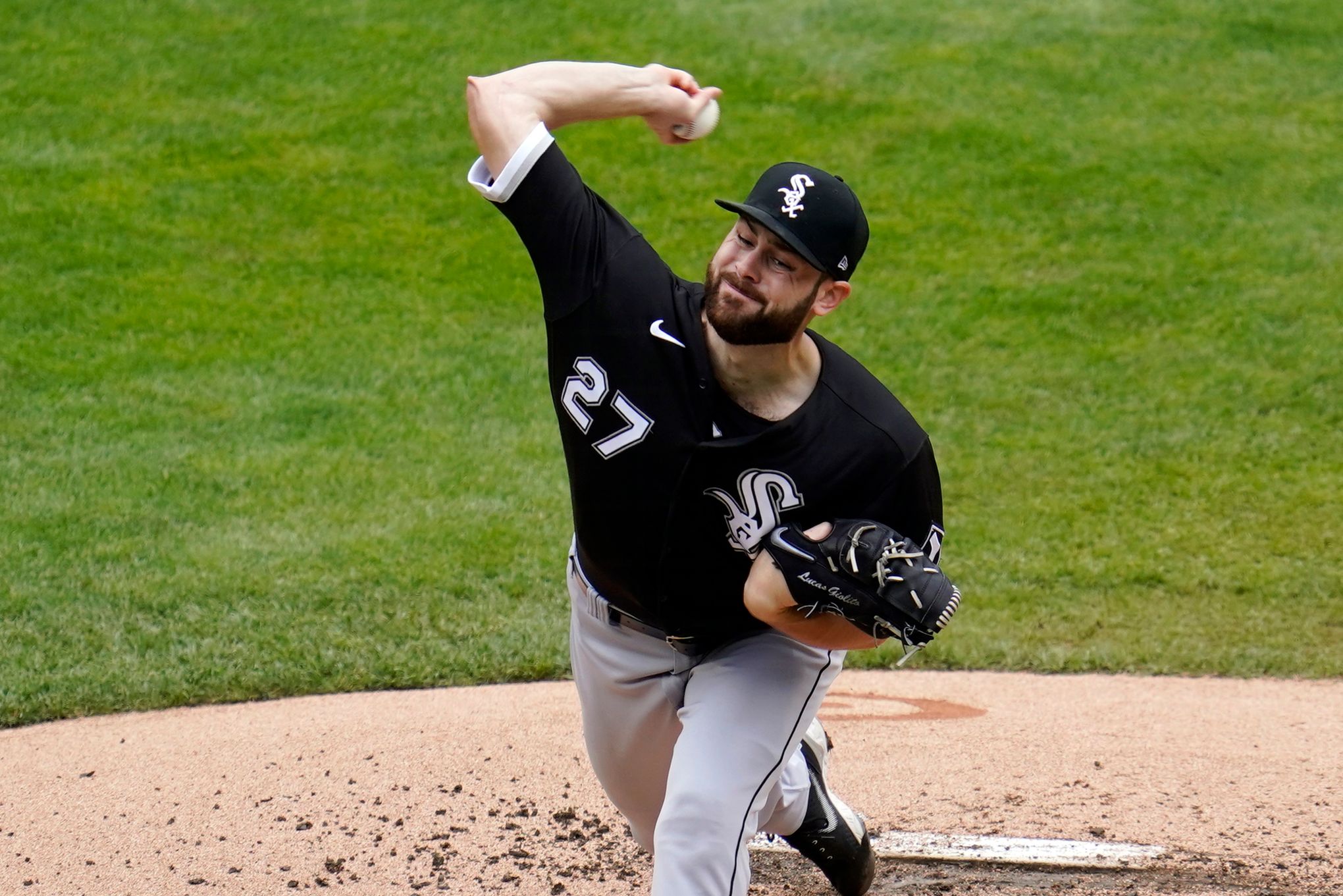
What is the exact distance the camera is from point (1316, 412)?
7992mm

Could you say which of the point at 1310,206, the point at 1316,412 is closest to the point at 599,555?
the point at 1316,412

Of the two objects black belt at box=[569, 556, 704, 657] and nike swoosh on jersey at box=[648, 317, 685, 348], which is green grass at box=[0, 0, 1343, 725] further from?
nike swoosh on jersey at box=[648, 317, 685, 348]

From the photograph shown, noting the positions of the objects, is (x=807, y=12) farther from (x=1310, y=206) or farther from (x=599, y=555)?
(x=599, y=555)

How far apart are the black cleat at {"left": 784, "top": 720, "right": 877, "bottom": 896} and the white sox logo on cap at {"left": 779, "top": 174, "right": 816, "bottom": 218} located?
57.6 inches

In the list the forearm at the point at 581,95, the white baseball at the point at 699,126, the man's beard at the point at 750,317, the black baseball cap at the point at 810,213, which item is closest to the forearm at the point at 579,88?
the forearm at the point at 581,95

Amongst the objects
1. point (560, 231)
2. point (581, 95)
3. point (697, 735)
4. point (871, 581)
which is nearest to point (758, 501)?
point (871, 581)

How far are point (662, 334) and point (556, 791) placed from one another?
178 cm

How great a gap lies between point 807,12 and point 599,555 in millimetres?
10646

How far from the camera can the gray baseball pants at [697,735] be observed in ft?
10.2

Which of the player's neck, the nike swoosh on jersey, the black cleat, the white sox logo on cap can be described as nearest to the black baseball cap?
the white sox logo on cap

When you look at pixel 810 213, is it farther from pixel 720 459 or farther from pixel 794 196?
pixel 720 459

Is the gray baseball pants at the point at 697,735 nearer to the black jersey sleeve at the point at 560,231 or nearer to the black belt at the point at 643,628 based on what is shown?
the black belt at the point at 643,628

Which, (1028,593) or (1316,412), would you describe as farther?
(1316,412)

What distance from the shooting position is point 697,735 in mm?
3268
